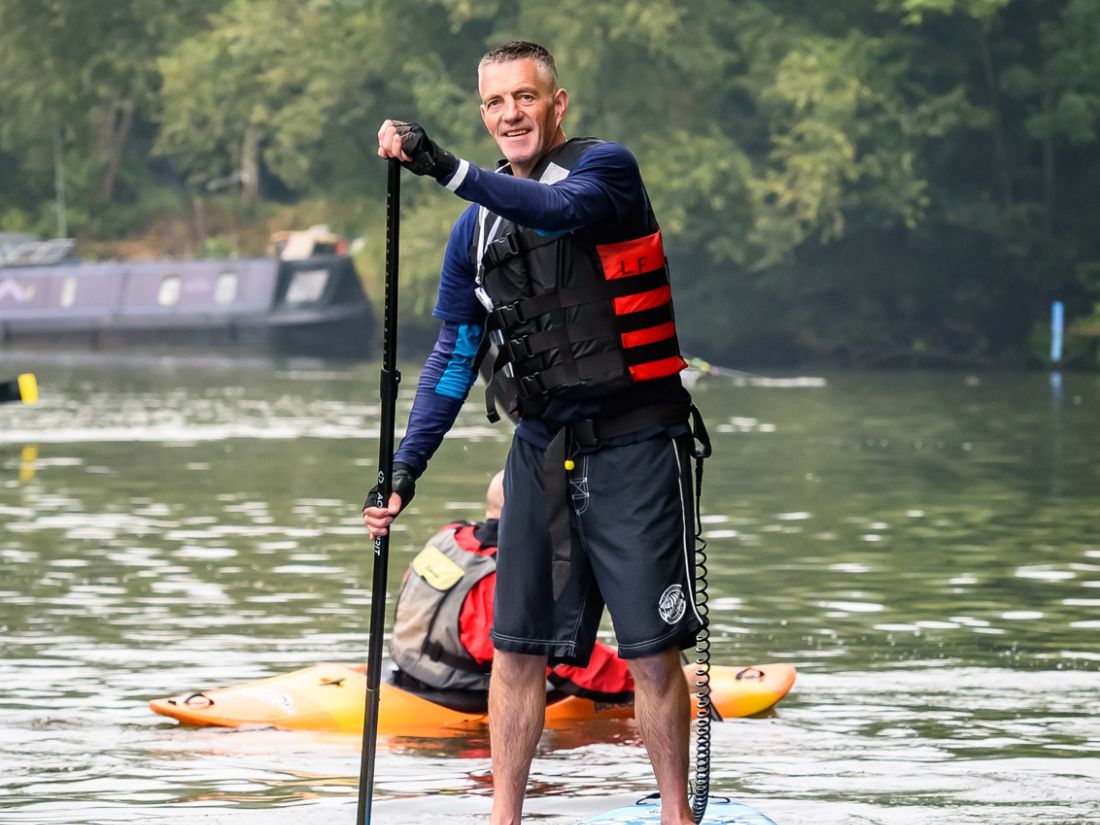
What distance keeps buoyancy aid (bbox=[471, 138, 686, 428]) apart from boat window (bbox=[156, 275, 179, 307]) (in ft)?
144

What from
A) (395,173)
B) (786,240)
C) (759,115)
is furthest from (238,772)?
(759,115)

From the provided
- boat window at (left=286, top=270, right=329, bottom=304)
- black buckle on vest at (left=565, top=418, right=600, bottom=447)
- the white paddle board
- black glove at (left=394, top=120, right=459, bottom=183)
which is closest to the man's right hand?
black glove at (left=394, top=120, right=459, bottom=183)

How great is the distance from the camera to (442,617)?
27.0 ft

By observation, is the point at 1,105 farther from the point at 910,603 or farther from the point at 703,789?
the point at 703,789

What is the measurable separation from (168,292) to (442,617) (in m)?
41.7

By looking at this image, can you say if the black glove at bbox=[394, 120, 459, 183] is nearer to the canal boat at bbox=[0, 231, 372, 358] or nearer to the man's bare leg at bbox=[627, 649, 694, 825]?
the man's bare leg at bbox=[627, 649, 694, 825]

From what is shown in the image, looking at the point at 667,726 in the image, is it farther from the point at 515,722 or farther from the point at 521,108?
the point at 521,108

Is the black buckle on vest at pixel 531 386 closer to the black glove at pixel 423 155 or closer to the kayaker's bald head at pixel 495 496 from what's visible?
the black glove at pixel 423 155

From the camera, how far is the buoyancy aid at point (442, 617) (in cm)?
822

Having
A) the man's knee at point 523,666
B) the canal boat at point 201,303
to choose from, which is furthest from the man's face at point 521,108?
the canal boat at point 201,303

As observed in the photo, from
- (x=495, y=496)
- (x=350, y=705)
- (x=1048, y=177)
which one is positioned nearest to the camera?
(x=495, y=496)

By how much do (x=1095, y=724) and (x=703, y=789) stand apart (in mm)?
2540

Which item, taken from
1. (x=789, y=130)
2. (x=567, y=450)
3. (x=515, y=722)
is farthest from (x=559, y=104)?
(x=789, y=130)

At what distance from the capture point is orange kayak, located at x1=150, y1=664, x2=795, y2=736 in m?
8.12
